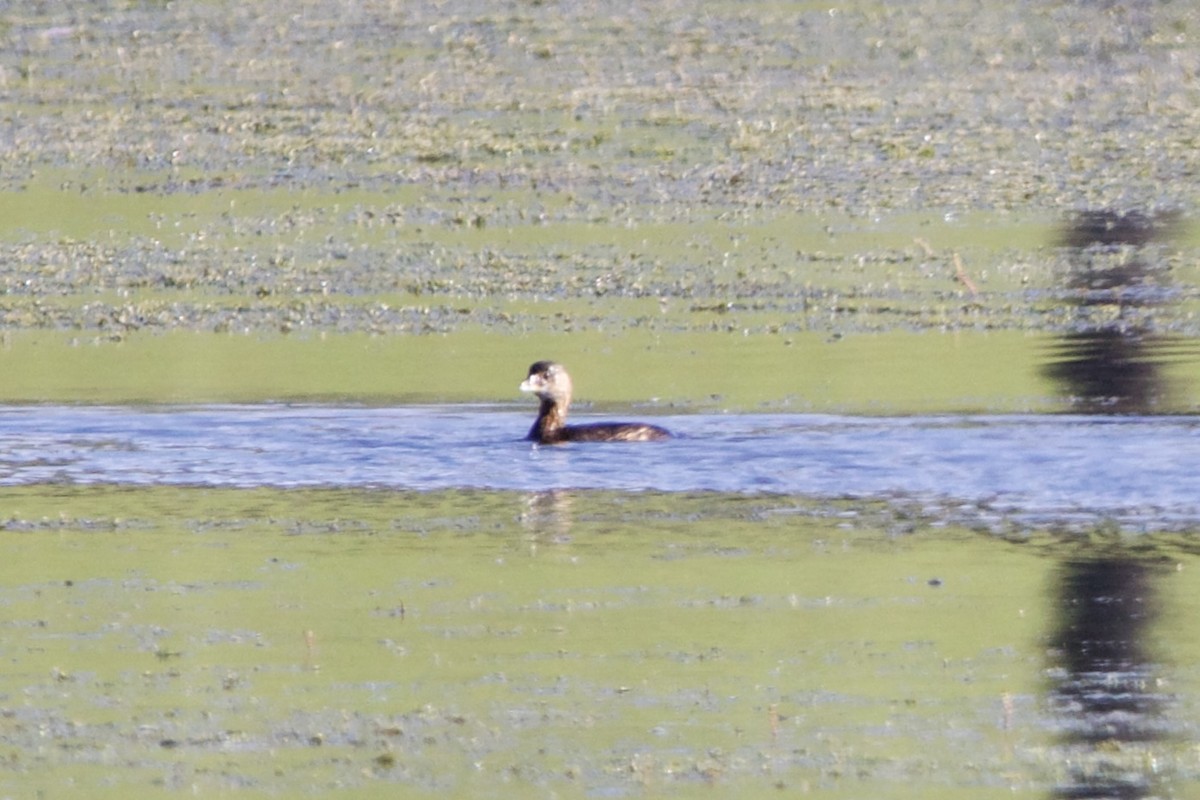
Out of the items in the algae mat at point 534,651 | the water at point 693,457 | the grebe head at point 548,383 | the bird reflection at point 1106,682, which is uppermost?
the grebe head at point 548,383

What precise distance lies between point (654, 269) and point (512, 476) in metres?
6.86

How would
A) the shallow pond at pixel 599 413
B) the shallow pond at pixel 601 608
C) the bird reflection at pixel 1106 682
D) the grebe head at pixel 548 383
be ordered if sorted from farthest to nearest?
the grebe head at pixel 548 383 < the shallow pond at pixel 599 413 < the shallow pond at pixel 601 608 < the bird reflection at pixel 1106 682

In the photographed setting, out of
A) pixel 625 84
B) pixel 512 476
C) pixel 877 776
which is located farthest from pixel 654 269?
pixel 877 776

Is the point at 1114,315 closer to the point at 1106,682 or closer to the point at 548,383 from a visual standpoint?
the point at 548,383

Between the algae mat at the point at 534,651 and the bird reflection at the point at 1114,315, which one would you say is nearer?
the algae mat at the point at 534,651

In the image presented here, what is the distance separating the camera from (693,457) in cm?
1196

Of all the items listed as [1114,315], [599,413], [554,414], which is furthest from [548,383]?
[1114,315]

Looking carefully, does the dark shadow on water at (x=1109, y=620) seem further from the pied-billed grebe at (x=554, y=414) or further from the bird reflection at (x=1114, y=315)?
the pied-billed grebe at (x=554, y=414)

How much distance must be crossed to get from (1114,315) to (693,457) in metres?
5.34

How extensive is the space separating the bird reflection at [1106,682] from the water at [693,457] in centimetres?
120

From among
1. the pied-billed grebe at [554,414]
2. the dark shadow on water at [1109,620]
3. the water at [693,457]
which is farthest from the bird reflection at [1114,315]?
the pied-billed grebe at [554,414]

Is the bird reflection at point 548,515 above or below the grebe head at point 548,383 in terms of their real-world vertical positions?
below

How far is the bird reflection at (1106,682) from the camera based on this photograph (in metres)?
6.78

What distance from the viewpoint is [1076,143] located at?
79.2 ft
